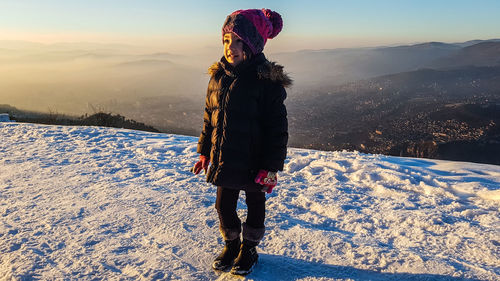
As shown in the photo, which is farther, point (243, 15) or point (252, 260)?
point (252, 260)

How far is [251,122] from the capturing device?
1.93 meters

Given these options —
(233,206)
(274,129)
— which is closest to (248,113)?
(274,129)

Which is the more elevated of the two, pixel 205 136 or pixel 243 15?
pixel 243 15

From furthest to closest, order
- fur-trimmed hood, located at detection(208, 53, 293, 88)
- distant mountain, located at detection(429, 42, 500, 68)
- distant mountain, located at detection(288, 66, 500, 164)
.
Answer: distant mountain, located at detection(429, 42, 500, 68), distant mountain, located at detection(288, 66, 500, 164), fur-trimmed hood, located at detection(208, 53, 293, 88)

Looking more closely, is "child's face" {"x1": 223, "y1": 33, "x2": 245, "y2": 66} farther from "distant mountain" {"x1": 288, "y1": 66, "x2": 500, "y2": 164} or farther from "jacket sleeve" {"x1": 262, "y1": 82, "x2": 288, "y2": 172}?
"distant mountain" {"x1": 288, "y1": 66, "x2": 500, "y2": 164}

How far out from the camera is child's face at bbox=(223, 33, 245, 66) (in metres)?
1.95

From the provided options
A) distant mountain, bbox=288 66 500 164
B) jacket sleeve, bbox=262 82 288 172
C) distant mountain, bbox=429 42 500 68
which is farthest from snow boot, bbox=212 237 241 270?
distant mountain, bbox=429 42 500 68

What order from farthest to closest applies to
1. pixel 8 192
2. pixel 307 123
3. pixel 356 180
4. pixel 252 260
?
pixel 307 123, pixel 356 180, pixel 8 192, pixel 252 260

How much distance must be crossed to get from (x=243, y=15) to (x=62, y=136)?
5.27m

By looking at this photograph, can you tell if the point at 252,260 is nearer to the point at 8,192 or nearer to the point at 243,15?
the point at 243,15

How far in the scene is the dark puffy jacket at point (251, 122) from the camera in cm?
192

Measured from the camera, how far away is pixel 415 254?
2.28m

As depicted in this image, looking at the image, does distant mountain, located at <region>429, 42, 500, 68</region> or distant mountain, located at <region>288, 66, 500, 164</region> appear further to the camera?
distant mountain, located at <region>429, 42, 500, 68</region>

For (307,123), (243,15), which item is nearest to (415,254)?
(243,15)
